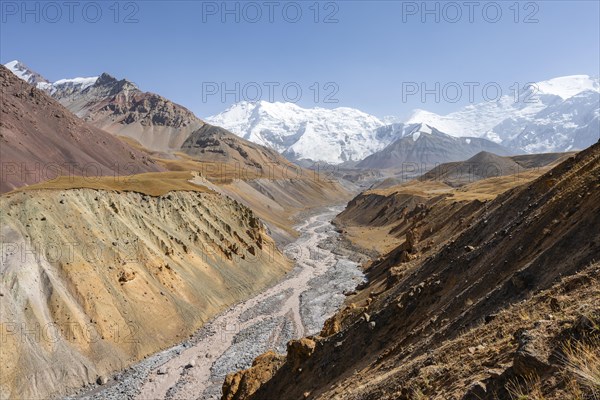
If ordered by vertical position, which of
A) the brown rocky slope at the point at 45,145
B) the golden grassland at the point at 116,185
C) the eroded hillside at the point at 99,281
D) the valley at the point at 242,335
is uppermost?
the brown rocky slope at the point at 45,145

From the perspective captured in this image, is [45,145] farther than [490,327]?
Yes

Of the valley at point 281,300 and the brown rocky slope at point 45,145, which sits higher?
the brown rocky slope at point 45,145

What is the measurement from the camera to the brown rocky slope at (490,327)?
304 inches

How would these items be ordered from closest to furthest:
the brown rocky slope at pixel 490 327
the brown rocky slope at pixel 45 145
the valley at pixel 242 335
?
1. the brown rocky slope at pixel 490 327
2. the valley at pixel 242 335
3. the brown rocky slope at pixel 45 145

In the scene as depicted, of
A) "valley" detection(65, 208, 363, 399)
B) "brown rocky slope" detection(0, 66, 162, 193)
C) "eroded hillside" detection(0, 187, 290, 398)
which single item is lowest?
"valley" detection(65, 208, 363, 399)

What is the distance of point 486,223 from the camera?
31359mm

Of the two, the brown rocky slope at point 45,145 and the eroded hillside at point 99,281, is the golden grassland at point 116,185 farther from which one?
the brown rocky slope at point 45,145

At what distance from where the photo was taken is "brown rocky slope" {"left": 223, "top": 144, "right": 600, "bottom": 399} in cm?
773

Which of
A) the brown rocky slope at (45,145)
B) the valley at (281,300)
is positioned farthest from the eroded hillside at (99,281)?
the brown rocky slope at (45,145)

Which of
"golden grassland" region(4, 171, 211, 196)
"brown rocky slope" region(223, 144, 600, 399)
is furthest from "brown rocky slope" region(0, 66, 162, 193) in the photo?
"brown rocky slope" region(223, 144, 600, 399)

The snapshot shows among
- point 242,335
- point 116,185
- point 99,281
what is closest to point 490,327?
point 242,335

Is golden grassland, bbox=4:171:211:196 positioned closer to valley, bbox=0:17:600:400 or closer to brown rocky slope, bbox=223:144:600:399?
valley, bbox=0:17:600:400

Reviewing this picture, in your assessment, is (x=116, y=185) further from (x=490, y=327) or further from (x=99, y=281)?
(x=490, y=327)

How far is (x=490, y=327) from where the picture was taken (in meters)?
11.9
